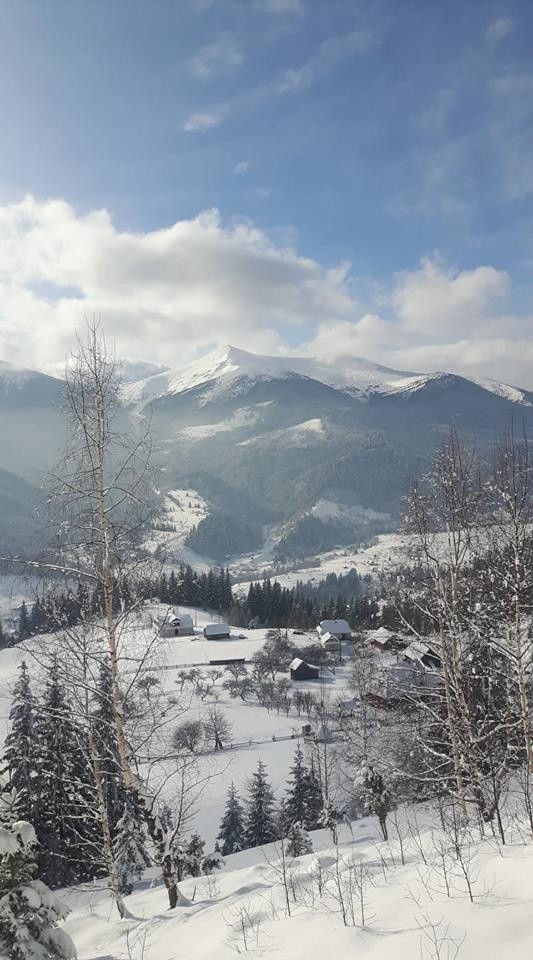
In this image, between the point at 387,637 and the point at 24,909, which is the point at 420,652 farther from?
the point at 24,909

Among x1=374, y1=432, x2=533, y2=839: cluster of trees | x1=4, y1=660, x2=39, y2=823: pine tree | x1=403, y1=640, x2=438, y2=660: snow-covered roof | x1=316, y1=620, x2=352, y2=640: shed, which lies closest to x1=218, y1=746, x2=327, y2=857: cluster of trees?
x1=4, y1=660, x2=39, y2=823: pine tree

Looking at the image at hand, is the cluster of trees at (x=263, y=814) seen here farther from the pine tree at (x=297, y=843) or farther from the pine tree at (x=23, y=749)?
the pine tree at (x=23, y=749)

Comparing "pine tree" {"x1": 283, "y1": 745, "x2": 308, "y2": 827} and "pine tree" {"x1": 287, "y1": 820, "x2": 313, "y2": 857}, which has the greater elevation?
"pine tree" {"x1": 287, "y1": 820, "x2": 313, "y2": 857}

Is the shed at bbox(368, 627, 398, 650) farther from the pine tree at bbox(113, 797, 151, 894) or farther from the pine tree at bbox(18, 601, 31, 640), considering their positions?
the pine tree at bbox(113, 797, 151, 894)

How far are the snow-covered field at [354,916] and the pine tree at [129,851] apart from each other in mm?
8015

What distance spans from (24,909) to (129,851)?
1460cm

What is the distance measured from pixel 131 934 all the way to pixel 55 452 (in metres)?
8.38

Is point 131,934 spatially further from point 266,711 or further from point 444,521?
point 266,711

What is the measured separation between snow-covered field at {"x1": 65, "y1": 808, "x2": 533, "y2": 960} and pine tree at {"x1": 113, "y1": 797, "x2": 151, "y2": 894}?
8015 mm

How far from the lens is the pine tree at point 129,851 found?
61.3 ft

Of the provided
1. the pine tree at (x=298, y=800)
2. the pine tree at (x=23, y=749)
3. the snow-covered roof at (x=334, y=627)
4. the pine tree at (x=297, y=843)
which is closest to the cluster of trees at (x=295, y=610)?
the snow-covered roof at (x=334, y=627)

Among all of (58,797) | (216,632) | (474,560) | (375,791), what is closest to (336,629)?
(216,632)

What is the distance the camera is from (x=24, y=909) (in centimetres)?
698

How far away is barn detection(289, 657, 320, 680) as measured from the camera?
76.5 m
